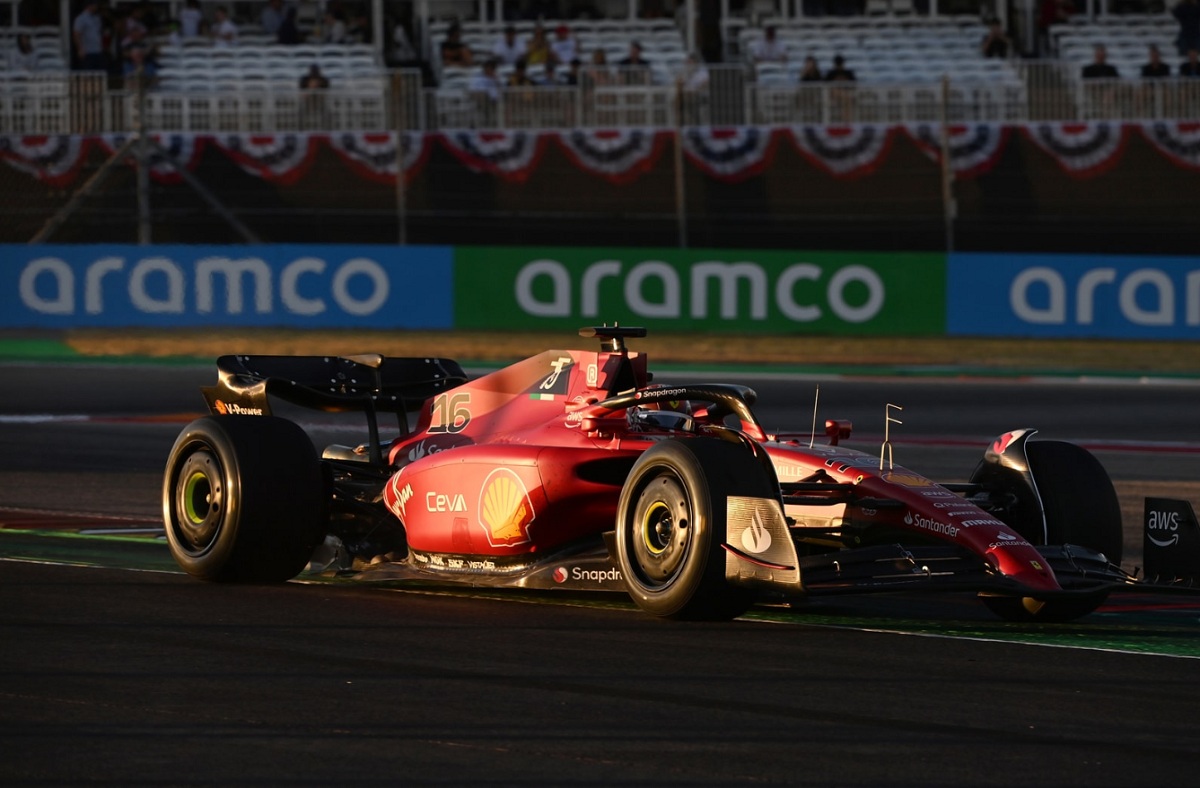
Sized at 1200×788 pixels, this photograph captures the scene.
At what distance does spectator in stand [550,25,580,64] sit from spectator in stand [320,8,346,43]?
3.10m

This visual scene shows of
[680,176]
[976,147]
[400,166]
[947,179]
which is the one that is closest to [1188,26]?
[976,147]

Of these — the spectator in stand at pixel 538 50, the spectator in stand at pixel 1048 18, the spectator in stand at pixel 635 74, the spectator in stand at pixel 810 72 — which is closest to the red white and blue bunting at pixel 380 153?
the spectator in stand at pixel 635 74

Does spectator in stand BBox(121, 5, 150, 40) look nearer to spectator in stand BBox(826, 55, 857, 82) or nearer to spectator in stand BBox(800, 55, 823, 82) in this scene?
spectator in stand BBox(800, 55, 823, 82)

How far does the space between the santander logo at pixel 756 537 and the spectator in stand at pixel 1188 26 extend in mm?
22542

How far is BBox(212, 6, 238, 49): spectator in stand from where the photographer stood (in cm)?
2820

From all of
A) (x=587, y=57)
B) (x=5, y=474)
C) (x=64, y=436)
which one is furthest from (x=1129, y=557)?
(x=587, y=57)

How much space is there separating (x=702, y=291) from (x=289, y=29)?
9.36 meters

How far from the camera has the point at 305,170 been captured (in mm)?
24734

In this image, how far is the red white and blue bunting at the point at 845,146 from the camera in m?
24.4

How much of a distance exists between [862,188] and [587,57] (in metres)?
5.22

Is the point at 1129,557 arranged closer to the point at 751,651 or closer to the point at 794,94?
the point at 751,651

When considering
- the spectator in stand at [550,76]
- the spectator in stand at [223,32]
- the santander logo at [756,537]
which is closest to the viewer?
the santander logo at [756,537]

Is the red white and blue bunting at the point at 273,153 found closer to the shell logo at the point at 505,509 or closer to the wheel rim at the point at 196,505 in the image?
the wheel rim at the point at 196,505

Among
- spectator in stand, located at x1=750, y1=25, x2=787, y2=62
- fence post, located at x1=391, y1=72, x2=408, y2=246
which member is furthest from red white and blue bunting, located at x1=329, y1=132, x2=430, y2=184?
spectator in stand, located at x1=750, y1=25, x2=787, y2=62
